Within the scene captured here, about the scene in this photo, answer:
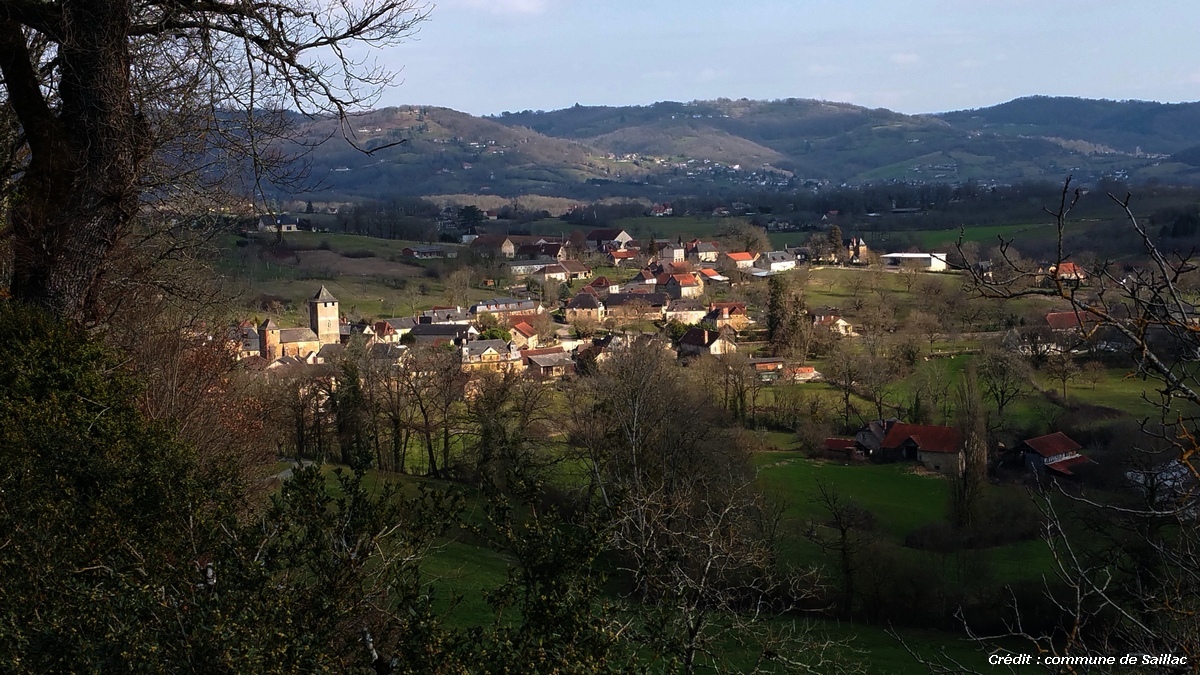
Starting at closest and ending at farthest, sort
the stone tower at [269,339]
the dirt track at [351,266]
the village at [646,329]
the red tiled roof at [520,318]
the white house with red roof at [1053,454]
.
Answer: the white house with red roof at [1053,454]
the village at [646,329]
the stone tower at [269,339]
the red tiled roof at [520,318]
the dirt track at [351,266]

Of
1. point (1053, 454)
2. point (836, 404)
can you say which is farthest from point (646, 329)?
point (1053, 454)

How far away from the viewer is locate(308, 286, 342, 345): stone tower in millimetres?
50375

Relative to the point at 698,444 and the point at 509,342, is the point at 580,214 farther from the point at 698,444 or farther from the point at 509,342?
the point at 698,444

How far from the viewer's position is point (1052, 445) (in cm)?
2900

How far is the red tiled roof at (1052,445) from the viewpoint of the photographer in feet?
93.7

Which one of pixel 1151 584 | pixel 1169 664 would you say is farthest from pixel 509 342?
pixel 1169 664

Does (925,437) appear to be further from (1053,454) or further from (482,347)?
(482,347)

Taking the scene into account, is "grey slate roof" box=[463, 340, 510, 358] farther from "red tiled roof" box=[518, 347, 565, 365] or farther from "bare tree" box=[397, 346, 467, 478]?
"bare tree" box=[397, 346, 467, 478]

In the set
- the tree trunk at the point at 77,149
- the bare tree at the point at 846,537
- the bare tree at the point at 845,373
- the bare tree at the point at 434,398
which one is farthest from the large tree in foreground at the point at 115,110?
the bare tree at the point at 845,373

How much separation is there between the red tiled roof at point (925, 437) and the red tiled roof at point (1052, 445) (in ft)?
7.27

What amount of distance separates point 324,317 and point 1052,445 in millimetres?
35246

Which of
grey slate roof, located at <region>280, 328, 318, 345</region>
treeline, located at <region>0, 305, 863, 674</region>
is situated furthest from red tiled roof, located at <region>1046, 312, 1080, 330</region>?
treeline, located at <region>0, 305, 863, 674</region>

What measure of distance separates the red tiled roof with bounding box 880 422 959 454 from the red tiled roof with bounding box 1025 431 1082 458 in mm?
2216

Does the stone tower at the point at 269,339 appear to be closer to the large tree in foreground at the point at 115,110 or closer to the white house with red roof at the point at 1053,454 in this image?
the white house with red roof at the point at 1053,454
